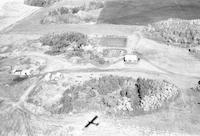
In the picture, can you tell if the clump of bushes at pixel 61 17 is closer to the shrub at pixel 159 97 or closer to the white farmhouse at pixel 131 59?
the white farmhouse at pixel 131 59

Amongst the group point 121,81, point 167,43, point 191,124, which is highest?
point 167,43

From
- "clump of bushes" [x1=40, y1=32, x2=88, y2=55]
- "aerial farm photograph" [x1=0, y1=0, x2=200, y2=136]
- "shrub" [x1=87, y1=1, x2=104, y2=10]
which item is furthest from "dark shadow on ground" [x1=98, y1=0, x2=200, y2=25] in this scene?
"clump of bushes" [x1=40, y1=32, x2=88, y2=55]

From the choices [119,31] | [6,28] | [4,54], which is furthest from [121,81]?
[6,28]

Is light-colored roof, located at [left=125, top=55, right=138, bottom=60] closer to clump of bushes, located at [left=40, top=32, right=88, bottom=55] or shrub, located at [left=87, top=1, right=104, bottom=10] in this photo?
clump of bushes, located at [left=40, top=32, right=88, bottom=55]

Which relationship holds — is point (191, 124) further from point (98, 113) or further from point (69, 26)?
point (69, 26)

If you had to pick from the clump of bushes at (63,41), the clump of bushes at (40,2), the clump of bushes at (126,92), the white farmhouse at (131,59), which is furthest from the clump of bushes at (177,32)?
the clump of bushes at (40,2)

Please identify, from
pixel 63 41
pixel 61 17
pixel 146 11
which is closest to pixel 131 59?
pixel 63 41
